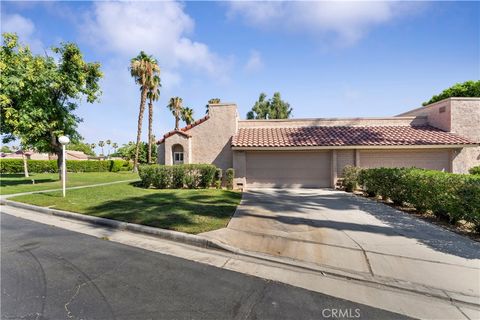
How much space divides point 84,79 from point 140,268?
1687 cm

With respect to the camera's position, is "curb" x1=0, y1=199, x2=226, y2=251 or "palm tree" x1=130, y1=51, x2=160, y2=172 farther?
"palm tree" x1=130, y1=51, x2=160, y2=172

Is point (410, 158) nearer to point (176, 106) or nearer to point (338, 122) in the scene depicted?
point (338, 122)

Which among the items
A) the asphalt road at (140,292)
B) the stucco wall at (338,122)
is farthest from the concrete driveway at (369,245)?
the stucco wall at (338,122)

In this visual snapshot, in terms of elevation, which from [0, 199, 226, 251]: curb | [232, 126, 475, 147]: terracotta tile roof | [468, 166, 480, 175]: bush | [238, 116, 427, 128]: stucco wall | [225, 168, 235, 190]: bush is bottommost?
[0, 199, 226, 251]: curb

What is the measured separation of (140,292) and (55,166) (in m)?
40.5

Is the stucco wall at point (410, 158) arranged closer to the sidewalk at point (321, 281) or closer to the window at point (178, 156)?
the window at point (178, 156)

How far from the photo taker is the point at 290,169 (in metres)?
15.3

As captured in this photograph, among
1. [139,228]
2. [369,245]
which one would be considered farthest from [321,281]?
[139,228]

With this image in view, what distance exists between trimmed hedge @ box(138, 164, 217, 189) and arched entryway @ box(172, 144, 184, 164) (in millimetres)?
1781

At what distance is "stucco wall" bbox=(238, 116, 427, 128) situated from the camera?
1667cm

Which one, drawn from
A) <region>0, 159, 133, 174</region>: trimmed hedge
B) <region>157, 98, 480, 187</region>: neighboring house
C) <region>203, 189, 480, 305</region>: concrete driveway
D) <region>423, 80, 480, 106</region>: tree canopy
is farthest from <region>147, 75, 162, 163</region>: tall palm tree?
<region>423, 80, 480, 106</region>: tree canopy

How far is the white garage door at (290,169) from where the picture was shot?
15.1 metres

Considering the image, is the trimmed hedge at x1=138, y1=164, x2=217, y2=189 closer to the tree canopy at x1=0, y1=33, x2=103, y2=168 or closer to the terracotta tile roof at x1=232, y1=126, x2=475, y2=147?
the terracotta tile roof at x1=232, y1=126, x2=475, y2=147

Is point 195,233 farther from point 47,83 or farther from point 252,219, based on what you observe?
point 47,83
